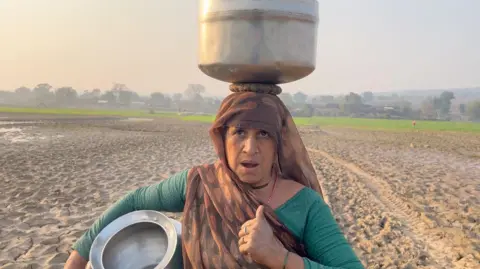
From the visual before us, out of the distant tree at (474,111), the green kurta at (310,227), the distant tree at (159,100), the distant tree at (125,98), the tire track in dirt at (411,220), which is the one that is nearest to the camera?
the green kurta at (310,227)

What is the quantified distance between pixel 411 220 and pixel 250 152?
18.8ft

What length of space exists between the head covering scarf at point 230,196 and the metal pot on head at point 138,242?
2.7 inches

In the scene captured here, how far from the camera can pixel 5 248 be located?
4832 millimetres

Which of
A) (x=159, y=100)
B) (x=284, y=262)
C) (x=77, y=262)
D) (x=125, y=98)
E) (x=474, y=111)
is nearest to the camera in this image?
(x=284, y=262)

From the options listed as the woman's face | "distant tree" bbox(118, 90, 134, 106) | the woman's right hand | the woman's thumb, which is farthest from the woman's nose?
"distant tree" bbox(118, 90, 134, 106)

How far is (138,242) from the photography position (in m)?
1.95

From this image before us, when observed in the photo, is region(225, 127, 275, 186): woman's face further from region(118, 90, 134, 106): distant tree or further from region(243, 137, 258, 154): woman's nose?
region(118, 90, 134, 106): distant tree

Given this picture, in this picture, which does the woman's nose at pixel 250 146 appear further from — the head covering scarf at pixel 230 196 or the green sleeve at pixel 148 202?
the green sleeve at pixel 148 202

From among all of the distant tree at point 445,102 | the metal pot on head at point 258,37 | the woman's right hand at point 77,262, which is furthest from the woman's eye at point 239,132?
the distant tree at point 445,102

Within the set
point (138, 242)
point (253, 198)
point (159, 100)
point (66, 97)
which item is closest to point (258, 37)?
point (253, 198)

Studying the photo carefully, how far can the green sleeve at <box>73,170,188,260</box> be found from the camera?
75.7 inches

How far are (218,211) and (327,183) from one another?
846 centimetres

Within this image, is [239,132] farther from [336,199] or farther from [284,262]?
[336,199]

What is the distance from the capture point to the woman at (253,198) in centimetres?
167
